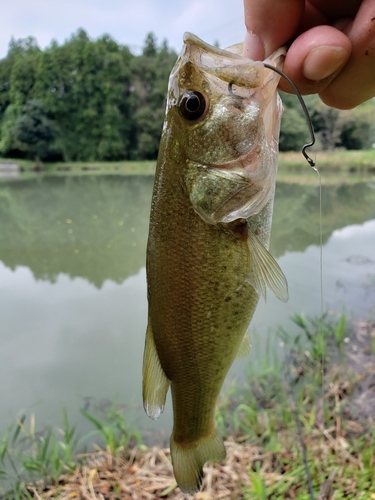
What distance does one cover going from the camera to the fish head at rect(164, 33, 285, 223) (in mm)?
1040

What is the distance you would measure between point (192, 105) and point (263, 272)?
497 mm

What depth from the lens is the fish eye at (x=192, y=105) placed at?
1052 mm

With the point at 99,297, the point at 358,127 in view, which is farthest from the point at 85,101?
the point at 99,297

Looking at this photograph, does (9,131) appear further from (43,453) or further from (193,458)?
(193,458)

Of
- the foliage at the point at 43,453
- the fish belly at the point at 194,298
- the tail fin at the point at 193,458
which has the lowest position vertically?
the foliage at the point at 43,453

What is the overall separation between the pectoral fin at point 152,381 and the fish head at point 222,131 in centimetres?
45

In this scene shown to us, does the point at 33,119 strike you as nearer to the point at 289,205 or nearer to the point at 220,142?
the point at 289,205

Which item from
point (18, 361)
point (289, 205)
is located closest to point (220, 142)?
point (18, 361)

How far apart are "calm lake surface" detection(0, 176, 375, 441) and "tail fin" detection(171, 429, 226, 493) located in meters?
1.95

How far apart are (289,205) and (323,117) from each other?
15.6 metres

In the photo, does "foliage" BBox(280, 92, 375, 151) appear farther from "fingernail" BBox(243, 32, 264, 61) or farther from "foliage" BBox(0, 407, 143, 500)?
"fingernail" BBox(243, 32, 264, 61)

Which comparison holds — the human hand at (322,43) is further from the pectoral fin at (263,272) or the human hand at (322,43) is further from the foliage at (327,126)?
the foliage at (327,126)

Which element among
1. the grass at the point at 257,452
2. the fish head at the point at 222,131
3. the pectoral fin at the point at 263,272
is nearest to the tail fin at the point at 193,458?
the pectoral fin at the point at 263,272

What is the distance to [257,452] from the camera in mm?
2658
